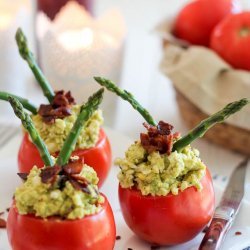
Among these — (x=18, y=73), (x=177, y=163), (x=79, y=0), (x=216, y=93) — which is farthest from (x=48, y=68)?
(x=177, y=163)

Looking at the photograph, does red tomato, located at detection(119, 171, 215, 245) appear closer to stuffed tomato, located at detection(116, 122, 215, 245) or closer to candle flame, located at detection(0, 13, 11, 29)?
stuffed tomato, located at detection(116, 122, 215, 245)

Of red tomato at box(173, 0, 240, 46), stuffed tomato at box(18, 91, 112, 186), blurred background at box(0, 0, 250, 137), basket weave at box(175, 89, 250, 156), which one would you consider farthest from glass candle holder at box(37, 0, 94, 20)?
stuffed tomato at box(18, 91, 112, 186)

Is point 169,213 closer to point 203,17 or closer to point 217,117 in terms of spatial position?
point 217,117

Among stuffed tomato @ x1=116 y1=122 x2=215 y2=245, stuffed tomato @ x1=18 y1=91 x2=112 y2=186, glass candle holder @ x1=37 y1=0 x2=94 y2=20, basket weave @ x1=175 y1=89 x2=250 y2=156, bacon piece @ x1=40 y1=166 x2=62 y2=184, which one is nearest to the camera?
bacon piece @ x1=40 y1=166 x2=62 y2=184

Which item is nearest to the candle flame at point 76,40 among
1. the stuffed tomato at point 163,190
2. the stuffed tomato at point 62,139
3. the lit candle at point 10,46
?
the lit candle at point 10,46

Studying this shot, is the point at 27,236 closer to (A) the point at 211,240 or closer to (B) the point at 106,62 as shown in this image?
(A) the point at 211,240

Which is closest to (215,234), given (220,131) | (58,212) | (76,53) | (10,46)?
(58,212)

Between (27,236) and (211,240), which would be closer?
(27,236)
